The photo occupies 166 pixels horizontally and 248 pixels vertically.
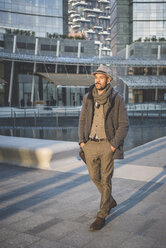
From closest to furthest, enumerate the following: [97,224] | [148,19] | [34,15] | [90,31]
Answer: [97,224]
[34,15]
[148,19]
[90,31]

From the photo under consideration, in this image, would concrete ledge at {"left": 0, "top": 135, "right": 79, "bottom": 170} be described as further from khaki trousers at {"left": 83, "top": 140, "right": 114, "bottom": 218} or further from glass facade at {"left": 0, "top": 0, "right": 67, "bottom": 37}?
glass facade at {"left": 0, "top": 0, "right": 67, "bottom": 37}

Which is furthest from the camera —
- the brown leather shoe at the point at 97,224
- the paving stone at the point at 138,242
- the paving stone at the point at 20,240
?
the brown leather shoe at the point at 97,224

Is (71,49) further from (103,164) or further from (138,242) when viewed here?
(138,242)

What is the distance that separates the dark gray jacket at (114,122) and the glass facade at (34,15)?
2079 inches

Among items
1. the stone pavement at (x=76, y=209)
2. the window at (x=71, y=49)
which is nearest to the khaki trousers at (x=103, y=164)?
the stone pavement at (x=76, y=209)

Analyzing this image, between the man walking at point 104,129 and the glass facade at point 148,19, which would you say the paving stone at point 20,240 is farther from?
the glass facade at point 148,19

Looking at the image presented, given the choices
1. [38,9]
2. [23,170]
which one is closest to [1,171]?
[23,170]

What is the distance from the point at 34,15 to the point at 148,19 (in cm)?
2216

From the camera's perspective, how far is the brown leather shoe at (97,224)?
139 inches

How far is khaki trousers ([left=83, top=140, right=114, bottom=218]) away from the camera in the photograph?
372cm

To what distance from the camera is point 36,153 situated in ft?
23.3

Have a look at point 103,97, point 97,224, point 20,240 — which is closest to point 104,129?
point 103,97

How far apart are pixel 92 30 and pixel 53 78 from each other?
4500 inches

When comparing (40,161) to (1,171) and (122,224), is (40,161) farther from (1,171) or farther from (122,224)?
(122,224)
